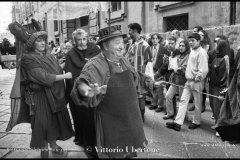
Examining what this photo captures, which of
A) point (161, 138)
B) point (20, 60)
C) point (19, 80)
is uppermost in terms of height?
point (20, 60)

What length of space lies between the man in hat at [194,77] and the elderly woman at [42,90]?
7.37 feet

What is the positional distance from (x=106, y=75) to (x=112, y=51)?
301 millimetres

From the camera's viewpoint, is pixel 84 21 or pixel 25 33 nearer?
pixel 25 33

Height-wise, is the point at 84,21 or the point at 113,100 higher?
the point at 84,21

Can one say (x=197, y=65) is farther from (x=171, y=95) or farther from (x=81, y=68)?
(x=81, y=68)

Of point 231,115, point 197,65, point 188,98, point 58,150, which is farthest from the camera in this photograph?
point 188,98

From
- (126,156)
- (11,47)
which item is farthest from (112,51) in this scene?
(11,47)

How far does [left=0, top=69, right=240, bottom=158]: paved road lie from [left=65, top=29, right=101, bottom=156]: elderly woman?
282 mm

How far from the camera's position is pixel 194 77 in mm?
4555

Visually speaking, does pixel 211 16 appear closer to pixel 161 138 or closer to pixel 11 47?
pixel 161 138

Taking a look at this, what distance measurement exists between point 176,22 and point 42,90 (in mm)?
7105

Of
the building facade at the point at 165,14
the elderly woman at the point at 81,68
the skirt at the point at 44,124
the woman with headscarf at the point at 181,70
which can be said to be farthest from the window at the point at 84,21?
the skirt at the point at 44,124

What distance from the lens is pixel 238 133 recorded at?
3.93 metres

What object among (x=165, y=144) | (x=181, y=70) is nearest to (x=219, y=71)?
(x=181, y=70)
